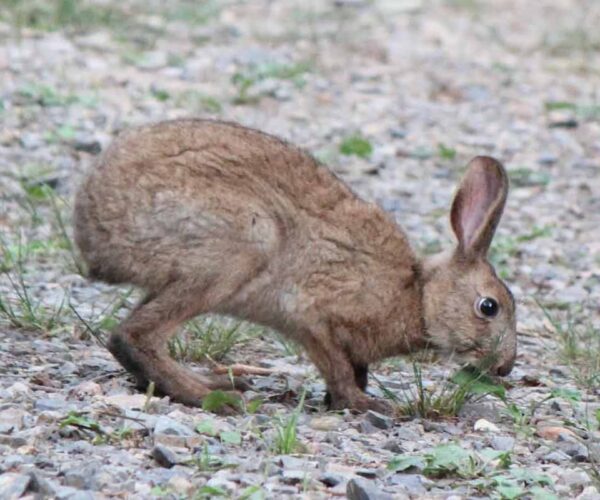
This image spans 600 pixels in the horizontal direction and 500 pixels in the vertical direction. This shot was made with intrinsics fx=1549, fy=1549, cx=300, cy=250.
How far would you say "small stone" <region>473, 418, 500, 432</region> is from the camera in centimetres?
653

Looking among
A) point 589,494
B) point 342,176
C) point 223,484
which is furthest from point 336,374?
point 342,176

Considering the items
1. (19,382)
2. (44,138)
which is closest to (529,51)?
(44,138)

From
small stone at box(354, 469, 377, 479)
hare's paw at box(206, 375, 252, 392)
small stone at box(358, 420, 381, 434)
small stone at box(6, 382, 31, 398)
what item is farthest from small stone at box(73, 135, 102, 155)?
small stone at box(354, 469, 377, 479)

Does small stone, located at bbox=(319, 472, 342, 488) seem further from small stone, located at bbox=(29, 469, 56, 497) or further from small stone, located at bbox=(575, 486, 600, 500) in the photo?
small stone, located at bbox=(29, 469, 56, 497)

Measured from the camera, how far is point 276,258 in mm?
6789

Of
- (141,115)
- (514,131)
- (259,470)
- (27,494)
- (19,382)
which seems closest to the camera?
(27,494)

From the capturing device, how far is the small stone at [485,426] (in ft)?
21.4

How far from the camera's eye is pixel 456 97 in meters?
13.9

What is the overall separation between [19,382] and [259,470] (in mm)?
1390

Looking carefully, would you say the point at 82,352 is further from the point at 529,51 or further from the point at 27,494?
the point at 529,51

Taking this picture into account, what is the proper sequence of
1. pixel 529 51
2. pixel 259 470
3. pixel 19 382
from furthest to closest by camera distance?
pixel 529 51, pixel 19 382, pixel 259 470

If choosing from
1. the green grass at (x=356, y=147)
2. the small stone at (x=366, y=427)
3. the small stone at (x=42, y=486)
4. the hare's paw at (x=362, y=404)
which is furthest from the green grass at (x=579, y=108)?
the small stone at (x=42, y=486)

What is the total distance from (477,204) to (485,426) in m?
1.19

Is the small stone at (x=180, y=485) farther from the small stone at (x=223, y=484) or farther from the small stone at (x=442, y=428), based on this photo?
the small stone at (x=442, y=428)
